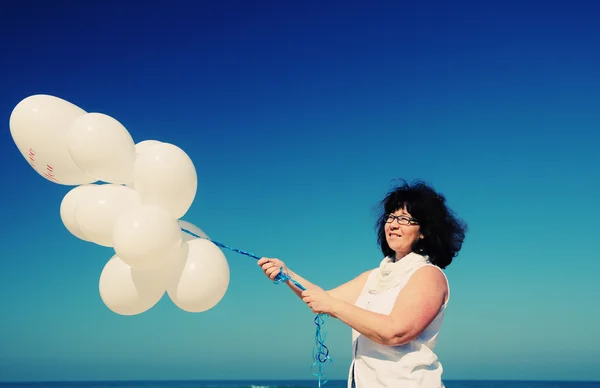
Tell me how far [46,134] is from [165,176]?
88 cm

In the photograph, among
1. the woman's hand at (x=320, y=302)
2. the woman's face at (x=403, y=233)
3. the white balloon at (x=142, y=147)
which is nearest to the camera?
the woman's hand at (x=320, y=302)

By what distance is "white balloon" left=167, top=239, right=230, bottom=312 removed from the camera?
3334 millimetres

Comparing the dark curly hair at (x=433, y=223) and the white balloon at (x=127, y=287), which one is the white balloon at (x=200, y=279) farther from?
the dark curly hair at (x=433, y=223)

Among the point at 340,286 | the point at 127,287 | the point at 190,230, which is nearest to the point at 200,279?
the point at 190,230

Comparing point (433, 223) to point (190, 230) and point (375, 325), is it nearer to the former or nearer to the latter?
point (375, 325)

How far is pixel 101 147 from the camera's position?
10.8 feet

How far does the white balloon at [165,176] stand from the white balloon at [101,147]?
125 mm

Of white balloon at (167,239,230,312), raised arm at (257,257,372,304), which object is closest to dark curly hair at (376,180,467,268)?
raised arm at (257,257,372,304)

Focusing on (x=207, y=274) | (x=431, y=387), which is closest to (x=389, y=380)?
(x=431, y=387)

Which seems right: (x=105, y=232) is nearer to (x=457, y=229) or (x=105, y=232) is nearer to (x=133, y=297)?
(x=133, y=297)

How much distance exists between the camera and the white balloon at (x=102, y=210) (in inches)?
133

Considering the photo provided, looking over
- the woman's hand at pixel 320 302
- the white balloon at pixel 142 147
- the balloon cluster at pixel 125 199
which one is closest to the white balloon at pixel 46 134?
the balloon cluster at pixel 125 199

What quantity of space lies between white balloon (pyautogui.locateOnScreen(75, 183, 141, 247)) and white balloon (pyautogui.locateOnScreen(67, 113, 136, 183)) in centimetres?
13

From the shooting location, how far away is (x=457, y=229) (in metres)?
3.05
